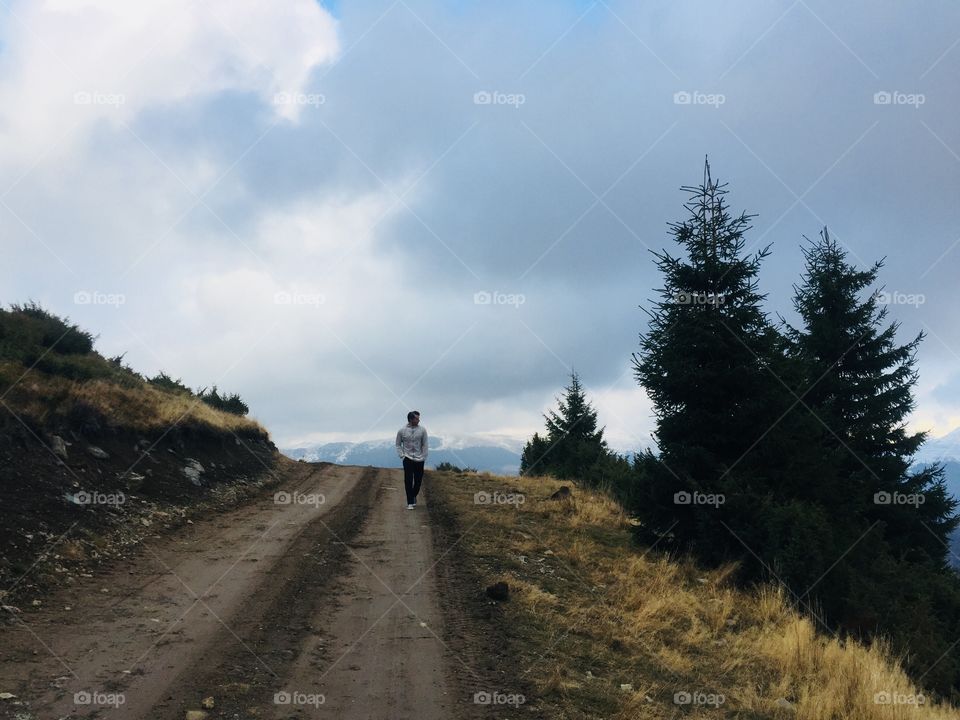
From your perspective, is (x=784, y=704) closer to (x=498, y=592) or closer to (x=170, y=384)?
(x=498, y=592)

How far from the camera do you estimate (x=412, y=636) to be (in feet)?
22.5

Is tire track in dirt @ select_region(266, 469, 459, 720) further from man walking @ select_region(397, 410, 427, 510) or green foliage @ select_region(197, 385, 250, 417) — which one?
green foliage @ select_region(197, 385, 250, 417)

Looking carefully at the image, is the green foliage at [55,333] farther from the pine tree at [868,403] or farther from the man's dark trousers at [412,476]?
the pine tree at [868,403]

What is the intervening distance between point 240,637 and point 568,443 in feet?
117

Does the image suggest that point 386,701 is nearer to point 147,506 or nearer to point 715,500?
point 715,500

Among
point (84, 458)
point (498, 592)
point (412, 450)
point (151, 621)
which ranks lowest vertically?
point (151, 621)

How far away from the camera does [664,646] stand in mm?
7590

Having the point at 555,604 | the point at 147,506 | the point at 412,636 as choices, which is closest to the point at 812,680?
the point at 555,604

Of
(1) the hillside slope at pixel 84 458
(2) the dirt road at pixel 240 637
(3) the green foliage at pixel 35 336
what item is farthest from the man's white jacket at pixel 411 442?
(3) the green foliage at pixel 35 336

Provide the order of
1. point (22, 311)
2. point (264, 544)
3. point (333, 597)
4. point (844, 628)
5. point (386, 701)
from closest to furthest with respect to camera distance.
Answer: point (386, 701) < point (333, 597) < point (844, 628) < point (264, 544) < point (22, 311)

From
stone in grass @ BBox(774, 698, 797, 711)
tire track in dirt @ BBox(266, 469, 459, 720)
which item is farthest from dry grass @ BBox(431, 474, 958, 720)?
tire track in dirt @ BBox(266, 469, 459, 720)

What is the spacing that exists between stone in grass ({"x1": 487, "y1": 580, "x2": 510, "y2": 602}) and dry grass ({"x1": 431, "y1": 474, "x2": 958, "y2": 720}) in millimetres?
163

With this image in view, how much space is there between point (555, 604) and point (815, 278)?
1974 centimetres

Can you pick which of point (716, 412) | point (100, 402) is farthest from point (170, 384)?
point (716, 412)
